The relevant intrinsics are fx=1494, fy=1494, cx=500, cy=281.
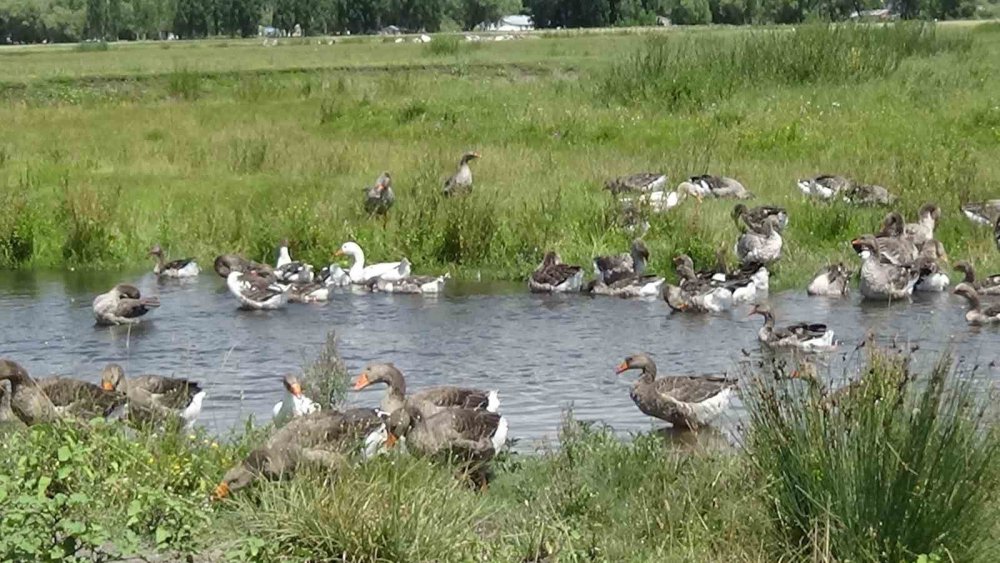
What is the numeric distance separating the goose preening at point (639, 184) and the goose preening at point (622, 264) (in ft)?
8.20

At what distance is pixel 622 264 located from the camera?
65.0 ft

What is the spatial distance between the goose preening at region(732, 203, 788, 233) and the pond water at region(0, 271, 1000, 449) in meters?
1.60

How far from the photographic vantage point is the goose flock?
33.7ft

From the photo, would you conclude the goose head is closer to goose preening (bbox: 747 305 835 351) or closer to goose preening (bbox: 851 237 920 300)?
goose preening (bbox: 747 305 835 351)

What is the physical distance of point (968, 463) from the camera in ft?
25.0

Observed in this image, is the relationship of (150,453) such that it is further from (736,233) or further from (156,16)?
(156,16)

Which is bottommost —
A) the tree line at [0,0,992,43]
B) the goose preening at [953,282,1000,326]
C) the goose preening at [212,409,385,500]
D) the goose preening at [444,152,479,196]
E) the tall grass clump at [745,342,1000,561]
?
the tree line at [0,0,992,43]

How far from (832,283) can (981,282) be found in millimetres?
1827

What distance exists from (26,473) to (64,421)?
1.17 meters

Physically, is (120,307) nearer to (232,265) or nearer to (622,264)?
(232,265)

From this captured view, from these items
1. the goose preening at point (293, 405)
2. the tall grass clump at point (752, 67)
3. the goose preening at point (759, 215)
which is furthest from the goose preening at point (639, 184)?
the goose preening at point (293, 405)

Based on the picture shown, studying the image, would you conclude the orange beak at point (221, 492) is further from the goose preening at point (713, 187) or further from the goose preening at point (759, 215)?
the goose preening at point (713, 187)

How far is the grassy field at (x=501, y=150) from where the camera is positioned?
2194 centimetres

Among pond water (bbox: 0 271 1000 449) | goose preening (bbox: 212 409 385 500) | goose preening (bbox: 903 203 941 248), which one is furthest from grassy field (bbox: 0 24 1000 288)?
goose preening (bbox: 212 409 385 500)
